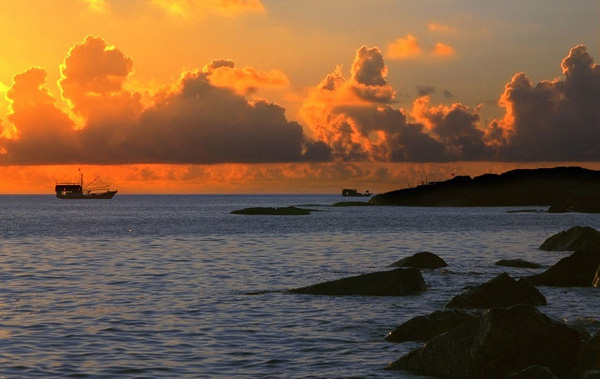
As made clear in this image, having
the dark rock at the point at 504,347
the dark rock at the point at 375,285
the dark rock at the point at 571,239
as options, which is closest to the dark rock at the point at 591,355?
the dark rock at the point at 504,347

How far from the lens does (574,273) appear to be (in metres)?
38.2

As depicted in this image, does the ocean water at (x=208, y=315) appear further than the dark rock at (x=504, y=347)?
Yes

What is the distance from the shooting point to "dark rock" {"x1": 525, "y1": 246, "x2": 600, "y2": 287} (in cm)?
3781

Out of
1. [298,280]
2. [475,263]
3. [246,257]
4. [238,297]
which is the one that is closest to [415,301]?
[238,297]

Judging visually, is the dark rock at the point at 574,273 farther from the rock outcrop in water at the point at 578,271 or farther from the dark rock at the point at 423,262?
the dark rock at the point at 423,262

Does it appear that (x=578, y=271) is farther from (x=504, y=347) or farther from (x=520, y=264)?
(x=504, y=347)

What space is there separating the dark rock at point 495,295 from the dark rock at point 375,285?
16.0 ft

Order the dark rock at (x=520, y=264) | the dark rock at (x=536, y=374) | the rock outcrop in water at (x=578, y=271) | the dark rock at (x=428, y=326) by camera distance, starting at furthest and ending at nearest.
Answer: the dark rock at (x=520, y=264) → the rock outcrop in water at (x=578, y=271) → the dark rock at (x=428, y=326) → the dark rock at (x=536, y=374)

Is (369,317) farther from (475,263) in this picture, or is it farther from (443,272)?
(475,263)

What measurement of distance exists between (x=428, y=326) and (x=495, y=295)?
6.14 m

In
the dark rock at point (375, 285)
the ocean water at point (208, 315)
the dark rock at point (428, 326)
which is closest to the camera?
the ocean water at point (208, 315)

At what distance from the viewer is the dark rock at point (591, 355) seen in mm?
18719

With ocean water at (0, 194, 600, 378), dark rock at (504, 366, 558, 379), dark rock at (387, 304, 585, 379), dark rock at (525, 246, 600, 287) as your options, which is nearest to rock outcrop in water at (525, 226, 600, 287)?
dark rock at (525, 246, 600, 287)

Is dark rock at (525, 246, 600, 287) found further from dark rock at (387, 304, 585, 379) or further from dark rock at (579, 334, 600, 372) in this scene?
dark rock at (579, 334, 600, 372)
